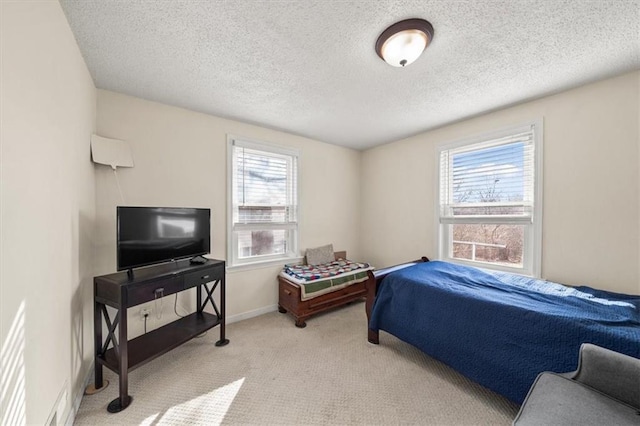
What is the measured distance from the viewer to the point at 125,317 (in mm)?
1653

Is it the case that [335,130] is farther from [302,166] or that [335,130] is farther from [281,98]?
[281,98]

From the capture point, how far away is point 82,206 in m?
1.77

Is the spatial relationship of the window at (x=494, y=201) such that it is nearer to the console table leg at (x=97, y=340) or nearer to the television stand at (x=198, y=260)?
the television stand at (x=198, y=260)

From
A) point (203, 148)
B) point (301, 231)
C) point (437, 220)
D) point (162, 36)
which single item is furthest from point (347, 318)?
point (162, 36)

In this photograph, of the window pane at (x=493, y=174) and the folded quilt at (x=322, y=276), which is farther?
the folded quilt at (x=322, y=276)

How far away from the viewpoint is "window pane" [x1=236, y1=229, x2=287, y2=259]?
3054mm

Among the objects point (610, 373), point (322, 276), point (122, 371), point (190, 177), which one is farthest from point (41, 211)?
point (610, 373)

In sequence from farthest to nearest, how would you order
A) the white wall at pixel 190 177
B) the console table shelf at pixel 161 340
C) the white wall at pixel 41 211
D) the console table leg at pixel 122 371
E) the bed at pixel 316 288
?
the bed at pixel 316 288
the white wall at pixel 190 177
the console table shelf at pixel 161 340
the console table leg at pixel 122 371
the white wall at pixel 41 211

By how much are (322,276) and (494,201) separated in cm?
214

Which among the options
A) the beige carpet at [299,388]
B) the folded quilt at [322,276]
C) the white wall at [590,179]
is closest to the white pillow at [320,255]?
the folded quilt at [322,276]

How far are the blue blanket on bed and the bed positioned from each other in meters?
0.63

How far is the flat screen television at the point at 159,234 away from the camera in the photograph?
1.77 meters

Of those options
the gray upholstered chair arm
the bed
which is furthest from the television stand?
the gray upholstered chair arm

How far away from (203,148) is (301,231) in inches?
64.7
